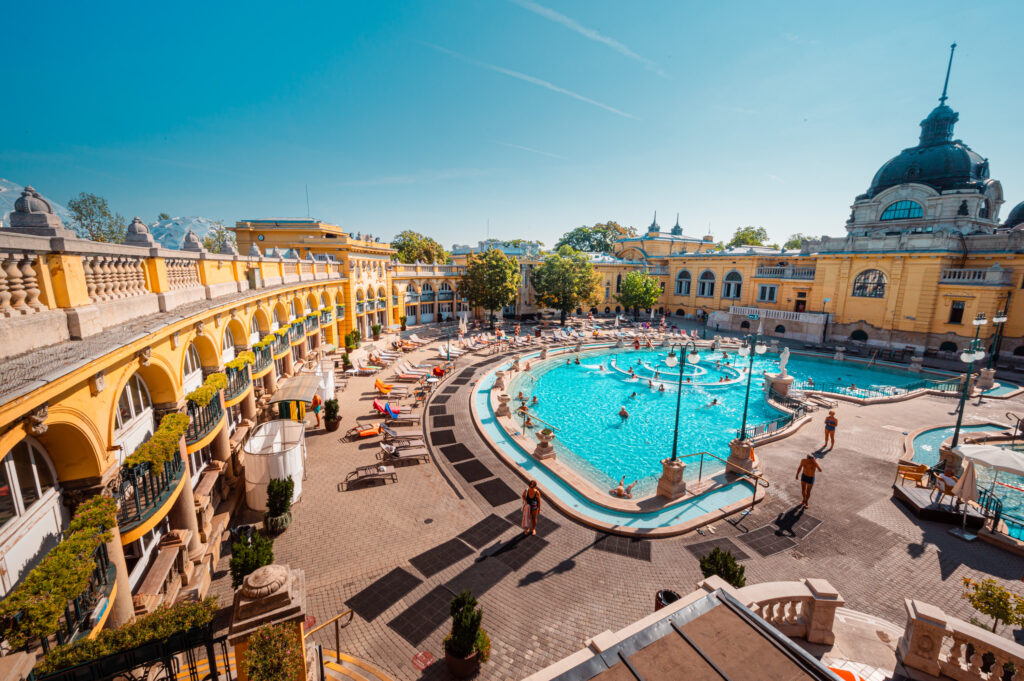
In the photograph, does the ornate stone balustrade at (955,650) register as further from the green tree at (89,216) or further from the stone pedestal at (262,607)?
the green tree at (89,216)

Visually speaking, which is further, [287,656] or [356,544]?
[356,544]

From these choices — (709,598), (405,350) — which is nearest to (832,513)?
(709,598)

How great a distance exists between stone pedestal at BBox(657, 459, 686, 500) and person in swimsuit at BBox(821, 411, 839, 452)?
7.27 m

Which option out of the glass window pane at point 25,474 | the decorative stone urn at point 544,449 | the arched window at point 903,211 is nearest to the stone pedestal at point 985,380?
the arched window at point 903,211

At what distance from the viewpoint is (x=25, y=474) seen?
581 centimetres

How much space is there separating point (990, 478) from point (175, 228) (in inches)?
6146

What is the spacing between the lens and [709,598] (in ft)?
16.3

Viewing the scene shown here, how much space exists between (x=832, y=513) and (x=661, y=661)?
11.0m

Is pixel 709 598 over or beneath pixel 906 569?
over

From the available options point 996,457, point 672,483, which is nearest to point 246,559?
point 672,483

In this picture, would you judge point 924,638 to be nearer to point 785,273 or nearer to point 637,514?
point 637,514

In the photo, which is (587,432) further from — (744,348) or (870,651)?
(870,651)

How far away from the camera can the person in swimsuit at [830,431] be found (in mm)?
15395

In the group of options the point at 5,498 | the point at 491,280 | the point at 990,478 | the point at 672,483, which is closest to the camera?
the point at 5,498
